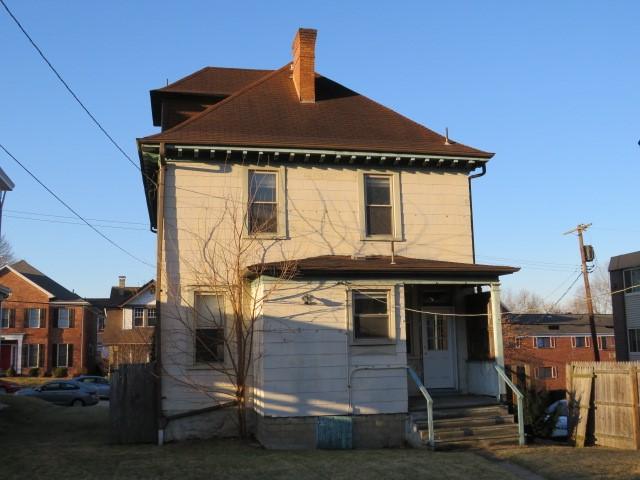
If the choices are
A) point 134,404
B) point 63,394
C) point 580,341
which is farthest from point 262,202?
point 580,341

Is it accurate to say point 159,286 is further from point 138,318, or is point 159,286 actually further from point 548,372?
point 548,372

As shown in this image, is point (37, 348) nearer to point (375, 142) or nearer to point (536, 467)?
point (375, 142)

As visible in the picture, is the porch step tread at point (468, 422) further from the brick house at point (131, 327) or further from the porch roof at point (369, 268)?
the brick house at point (131, 327)

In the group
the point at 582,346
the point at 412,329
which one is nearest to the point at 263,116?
the point at 412,329

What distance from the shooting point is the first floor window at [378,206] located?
17266 mm

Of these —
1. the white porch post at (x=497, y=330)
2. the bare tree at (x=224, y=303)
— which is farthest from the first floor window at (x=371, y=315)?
the white porch post at (x=497, y=330)

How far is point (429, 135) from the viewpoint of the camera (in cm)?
1867

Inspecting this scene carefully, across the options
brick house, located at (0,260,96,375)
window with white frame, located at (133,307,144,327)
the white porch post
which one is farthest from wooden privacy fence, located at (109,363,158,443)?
brick house, located at (0,260,96,375)

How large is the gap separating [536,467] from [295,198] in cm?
824

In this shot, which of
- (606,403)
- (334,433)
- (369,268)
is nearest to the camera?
(334,433)

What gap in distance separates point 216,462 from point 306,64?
1151 centimetres

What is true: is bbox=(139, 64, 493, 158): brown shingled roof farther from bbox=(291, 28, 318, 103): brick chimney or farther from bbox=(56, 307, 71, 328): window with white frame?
bbox=(56, 307, 71, 328): window with white frame

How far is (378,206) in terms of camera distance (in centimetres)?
1734

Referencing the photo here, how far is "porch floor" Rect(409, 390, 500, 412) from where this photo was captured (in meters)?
15.1
